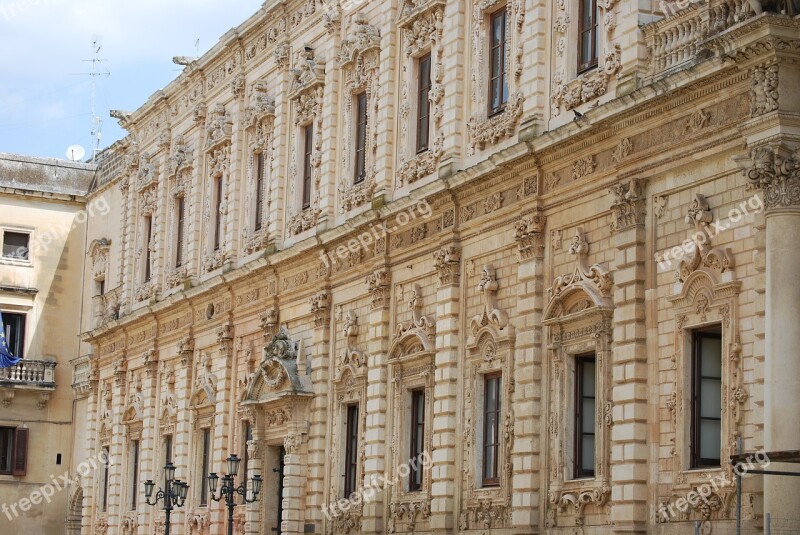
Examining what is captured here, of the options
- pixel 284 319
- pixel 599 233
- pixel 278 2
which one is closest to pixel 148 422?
pixel 284 319

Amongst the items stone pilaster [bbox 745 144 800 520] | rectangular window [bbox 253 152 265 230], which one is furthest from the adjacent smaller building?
stone pilaster [bbox 745 144 800 520]

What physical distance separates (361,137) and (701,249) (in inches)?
425

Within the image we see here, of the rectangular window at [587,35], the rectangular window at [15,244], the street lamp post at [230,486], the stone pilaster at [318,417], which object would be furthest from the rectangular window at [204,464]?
the rectangular window at [587,35]

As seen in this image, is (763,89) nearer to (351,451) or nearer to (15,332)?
(351,451)

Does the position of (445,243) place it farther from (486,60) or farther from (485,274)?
(486,60)

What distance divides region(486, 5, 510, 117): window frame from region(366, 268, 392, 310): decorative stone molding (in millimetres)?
3705

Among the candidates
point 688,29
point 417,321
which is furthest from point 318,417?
point 688,29

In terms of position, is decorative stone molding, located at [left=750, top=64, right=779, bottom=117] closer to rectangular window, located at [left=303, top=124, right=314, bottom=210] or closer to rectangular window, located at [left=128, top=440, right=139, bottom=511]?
rectangular window, located at [left=303, top=124, right=314, bottom=210]

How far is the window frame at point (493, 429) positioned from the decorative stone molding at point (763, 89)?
664cm

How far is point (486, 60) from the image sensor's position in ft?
75.8

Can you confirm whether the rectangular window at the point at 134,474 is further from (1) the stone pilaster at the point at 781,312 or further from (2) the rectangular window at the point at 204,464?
(1) the stone pilaster at the point at 781,312

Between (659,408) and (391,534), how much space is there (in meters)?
7.26

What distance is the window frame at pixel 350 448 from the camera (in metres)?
26.1

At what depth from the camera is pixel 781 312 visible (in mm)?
15945
